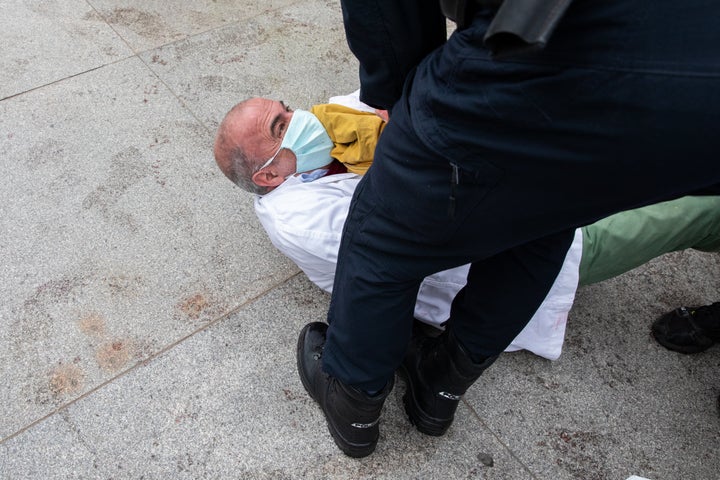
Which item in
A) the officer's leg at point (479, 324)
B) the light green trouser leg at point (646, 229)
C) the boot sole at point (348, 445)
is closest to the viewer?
the officer's leg at point (479, 324)

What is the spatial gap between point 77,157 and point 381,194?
192 cm

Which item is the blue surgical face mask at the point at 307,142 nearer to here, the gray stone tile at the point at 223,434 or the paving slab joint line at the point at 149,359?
the paving slab joint line at the point at 149,359

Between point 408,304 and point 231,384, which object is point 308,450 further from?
point 408,304

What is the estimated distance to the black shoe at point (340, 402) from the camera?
5.35 feet

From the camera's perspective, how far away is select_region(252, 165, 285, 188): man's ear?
82.0 inches

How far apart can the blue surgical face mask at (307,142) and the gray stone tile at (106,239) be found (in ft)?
1.41

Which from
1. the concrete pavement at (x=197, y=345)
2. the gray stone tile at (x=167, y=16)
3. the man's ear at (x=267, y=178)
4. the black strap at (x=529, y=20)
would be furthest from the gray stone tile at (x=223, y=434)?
the gray stone tile at (x=167, y=16)

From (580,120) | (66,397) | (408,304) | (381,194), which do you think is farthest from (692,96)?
(66,397)

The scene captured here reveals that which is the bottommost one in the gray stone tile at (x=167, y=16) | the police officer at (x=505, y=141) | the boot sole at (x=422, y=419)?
the boot sole at (x=422, y=419)

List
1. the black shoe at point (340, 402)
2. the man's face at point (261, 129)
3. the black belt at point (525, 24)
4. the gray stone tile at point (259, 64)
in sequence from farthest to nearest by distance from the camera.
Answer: the gray stone tile at point (259, 64) → the man's face at point (261, 129) → the black shoe at point (340, 402) → the black belt at point (525, 24)

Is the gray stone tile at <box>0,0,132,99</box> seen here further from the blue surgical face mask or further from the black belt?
the black belt

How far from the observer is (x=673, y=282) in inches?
91.6

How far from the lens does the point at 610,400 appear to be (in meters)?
1.98

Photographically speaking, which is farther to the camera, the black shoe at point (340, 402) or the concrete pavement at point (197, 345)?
the concrete pavement at point (197, 345)
